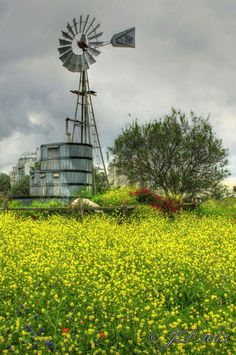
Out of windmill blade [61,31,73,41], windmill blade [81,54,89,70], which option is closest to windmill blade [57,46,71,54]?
windmill blade [61,31,73,41]

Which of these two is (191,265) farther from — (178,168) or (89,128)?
(89,128)

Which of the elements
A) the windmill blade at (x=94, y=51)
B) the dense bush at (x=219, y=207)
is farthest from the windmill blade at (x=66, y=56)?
the dense bush at (x=219, y=207)

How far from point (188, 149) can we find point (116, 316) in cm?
2734

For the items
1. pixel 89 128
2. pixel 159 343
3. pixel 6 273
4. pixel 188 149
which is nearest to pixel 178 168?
pixel 188 149

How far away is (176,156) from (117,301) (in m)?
26.8

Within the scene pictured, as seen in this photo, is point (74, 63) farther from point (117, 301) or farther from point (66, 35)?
point (117, 301)

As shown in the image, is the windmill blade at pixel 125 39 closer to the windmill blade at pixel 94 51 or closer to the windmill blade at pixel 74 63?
the windmill blade at pixel 94 51

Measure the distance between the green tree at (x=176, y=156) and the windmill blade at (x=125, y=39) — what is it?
1006cm

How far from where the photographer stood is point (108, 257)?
10961mm

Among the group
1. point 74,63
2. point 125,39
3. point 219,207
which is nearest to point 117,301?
point 219,207

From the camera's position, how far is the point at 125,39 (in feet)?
133

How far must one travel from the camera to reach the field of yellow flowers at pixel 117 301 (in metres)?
6.17

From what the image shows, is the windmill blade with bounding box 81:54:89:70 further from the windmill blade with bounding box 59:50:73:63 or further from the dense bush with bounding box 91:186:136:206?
the dense bush with bounding box 91:186:136:206

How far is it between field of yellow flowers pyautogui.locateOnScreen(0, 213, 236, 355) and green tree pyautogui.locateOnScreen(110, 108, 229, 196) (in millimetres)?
20045
